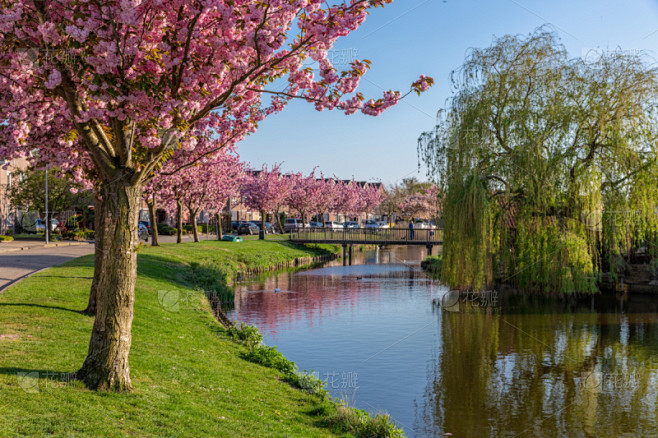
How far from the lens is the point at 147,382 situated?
33.8 feet

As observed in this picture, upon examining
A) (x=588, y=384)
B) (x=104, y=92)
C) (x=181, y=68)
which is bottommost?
(x=588, y=384)

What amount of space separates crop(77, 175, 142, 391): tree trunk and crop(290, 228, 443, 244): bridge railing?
131ft

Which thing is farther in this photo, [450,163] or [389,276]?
[389,276]

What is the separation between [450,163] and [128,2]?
63.3 feet

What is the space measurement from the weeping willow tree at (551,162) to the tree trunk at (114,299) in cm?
1655

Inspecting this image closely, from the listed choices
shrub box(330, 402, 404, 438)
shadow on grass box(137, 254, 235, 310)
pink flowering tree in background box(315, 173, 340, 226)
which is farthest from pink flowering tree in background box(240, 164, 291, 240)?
shrub box(330, 402, 404, 438)

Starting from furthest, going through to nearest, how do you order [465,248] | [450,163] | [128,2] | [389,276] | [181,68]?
[389,276], [450,163], [465,248], [181,68], [128,2]

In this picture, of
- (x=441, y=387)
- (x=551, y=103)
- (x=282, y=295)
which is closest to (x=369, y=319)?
(x=282, y=295)

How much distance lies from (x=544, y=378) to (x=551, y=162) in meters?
11.7

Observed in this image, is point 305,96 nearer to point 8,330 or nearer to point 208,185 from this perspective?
point 8,330

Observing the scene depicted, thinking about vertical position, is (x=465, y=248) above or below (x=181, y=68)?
below

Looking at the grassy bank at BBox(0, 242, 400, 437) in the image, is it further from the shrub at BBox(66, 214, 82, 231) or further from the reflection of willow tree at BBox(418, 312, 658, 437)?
the shrub at BBox(66, 214, 82, 231)

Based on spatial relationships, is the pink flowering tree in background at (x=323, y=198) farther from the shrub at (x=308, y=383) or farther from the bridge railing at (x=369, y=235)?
the shrub at (x=308, y=383)

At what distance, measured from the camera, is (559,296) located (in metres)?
26.9
